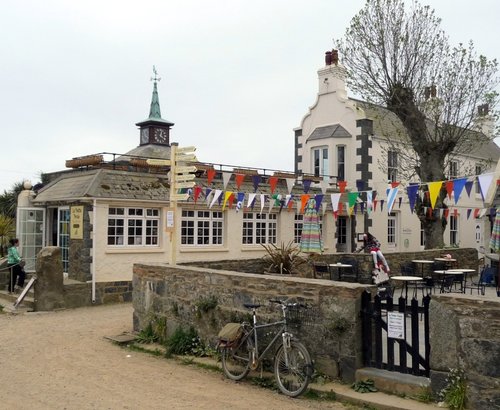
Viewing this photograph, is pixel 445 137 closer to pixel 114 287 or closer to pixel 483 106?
pixel 483 106

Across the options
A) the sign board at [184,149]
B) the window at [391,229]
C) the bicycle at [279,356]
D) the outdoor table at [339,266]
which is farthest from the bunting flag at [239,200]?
the bicycle at [279,356]

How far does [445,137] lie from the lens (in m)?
17.8

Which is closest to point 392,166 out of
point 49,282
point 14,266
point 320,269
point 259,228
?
point 259,228

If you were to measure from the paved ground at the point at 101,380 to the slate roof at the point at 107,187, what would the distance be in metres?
5.07

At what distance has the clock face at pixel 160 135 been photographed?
144 ft

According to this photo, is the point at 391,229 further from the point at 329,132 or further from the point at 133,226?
the point at 133,226

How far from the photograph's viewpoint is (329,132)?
2356cm

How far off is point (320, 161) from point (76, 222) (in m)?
12.3

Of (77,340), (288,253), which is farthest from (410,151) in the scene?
(77,340)

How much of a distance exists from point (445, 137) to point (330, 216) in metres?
5.56

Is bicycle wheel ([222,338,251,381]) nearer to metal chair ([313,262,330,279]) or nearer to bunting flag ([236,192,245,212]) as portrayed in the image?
metal chair ([313,262,330,279])

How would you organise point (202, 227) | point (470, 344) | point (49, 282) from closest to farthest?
point (470, 344) < point (49, 282) < point (202, 227)

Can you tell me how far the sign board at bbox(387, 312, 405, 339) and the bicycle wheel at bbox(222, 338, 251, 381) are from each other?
1.88 metres

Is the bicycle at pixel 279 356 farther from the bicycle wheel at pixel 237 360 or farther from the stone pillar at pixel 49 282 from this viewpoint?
the stone pillar at pixel 49 282
